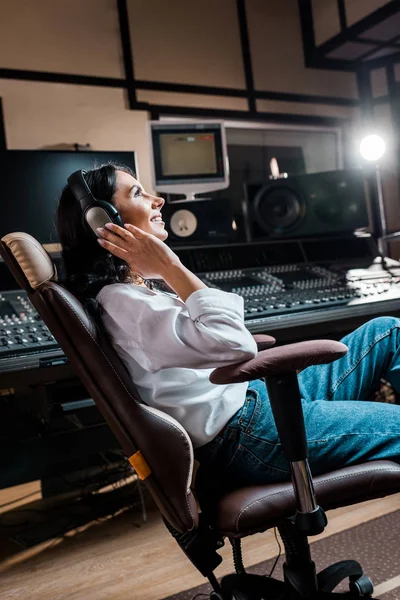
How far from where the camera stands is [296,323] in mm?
1960

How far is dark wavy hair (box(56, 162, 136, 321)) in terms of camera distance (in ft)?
4.05

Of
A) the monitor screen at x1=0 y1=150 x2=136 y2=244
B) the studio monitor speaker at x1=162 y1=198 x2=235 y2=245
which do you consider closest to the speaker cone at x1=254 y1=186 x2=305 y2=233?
the studio monitor speaker at x1=162 y1=198 x2=235 y2=245

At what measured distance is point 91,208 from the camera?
3.77 feet

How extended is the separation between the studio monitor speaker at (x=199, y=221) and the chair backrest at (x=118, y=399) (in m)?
1.49

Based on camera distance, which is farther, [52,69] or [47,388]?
[52,69]

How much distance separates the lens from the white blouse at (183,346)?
1.04 m

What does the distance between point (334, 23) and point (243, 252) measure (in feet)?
6.14

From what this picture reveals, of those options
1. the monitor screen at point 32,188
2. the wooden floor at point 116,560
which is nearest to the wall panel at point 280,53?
the monitor screen at point 32,188

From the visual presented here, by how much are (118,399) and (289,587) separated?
2.15 feet

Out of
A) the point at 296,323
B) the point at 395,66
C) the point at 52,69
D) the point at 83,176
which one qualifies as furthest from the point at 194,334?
the point at 395,66

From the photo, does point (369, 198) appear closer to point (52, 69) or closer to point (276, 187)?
point (276, 187)

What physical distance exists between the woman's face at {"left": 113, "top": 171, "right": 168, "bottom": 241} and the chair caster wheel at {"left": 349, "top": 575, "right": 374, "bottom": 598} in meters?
1.05

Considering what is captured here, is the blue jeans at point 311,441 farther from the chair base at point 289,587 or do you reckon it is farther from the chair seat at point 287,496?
the chair base at point 289,587

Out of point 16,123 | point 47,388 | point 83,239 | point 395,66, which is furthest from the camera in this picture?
point 395,66
